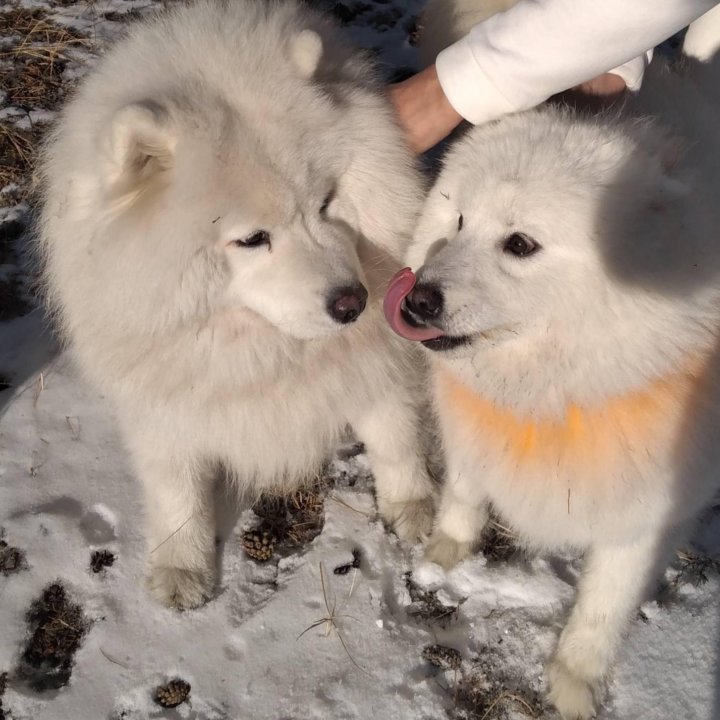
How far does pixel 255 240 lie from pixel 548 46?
1021 mm

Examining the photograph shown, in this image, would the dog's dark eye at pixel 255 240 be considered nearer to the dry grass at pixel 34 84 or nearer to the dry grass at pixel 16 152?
the dry grass at pixel 16 152

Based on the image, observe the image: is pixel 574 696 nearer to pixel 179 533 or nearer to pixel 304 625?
pixel 304 625

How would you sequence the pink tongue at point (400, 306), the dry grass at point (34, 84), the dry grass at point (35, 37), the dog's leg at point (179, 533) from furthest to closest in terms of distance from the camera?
1. the dry grass at point (35, 37)
2. the dry grass at point (34, 84)
3. the dog's leg at point (179, 533)
4. the pink tongue at point (400, 306)

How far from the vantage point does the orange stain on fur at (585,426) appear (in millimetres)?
1806

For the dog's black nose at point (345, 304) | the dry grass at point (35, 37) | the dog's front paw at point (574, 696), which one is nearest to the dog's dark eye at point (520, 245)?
the dog's black nose at point (345, 304)

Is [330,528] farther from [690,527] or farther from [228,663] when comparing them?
[690,527]

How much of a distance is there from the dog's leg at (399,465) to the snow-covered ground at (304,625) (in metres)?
0.10

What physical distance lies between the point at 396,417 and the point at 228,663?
3.39ft

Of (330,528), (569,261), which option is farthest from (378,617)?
(569,261)

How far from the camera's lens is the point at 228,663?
2475 mm

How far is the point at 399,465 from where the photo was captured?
2791 millimetres

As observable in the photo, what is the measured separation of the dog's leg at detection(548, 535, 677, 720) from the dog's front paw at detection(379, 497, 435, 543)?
62 cm

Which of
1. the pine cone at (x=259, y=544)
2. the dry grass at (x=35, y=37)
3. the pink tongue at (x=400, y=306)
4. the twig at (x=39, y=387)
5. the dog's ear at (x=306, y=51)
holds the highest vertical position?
the dog's ear at (x=306, y=51)

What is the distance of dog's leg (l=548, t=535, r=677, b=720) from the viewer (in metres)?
2.19
